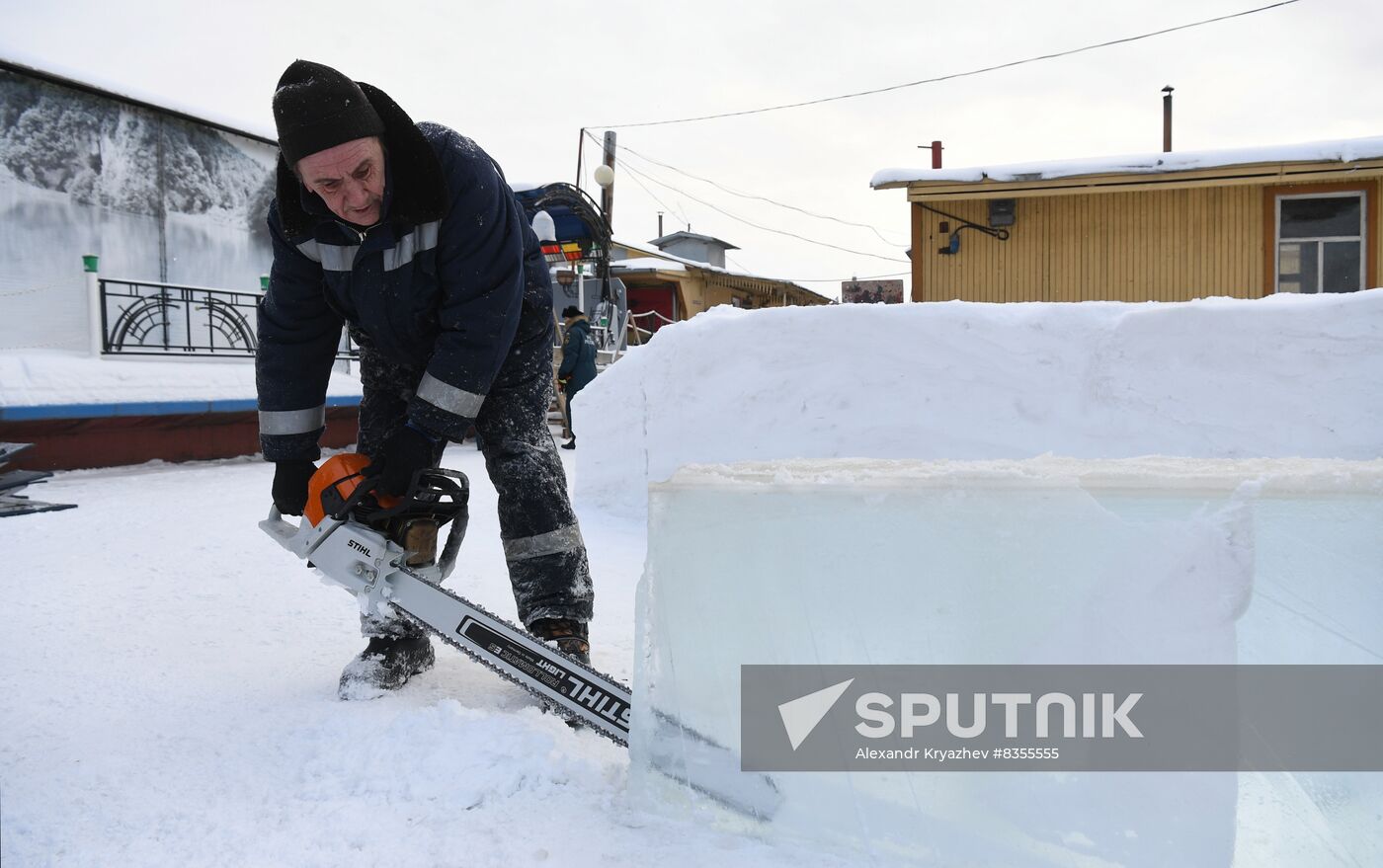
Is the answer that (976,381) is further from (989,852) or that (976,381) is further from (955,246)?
(955,246)

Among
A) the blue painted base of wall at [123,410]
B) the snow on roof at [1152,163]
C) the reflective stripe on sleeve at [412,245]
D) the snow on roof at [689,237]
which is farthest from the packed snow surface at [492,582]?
the snow on roof at [689,237]

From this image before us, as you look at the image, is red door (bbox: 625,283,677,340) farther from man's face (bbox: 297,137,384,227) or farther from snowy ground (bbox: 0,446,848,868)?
man's face (bbox: 297,137,384,227)

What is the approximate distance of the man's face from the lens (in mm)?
1732

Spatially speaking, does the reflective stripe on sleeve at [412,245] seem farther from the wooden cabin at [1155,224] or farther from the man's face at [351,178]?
the wooden cabin at [1155,224]

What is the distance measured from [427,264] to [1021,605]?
138 centimetres

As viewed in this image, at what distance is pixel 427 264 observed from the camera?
1.87 metres

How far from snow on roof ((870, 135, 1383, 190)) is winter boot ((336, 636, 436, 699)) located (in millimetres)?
10051

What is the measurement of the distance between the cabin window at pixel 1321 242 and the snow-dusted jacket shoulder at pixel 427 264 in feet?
37.2

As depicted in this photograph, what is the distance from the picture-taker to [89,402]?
22.1ft

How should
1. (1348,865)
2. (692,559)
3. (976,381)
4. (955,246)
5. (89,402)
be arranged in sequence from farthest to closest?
(955,246) → (89,402) → (976,381) → (692,559) → (1348,865)

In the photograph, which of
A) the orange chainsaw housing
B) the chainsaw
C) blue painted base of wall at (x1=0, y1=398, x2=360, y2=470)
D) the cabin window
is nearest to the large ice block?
the chainsaw

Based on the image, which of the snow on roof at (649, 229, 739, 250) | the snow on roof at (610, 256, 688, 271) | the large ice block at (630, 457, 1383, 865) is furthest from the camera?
the snow on roof at (649, 229, 739, 250)

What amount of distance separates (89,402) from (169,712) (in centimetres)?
611

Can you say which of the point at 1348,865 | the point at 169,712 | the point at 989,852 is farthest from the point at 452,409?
the point at 1348,865
